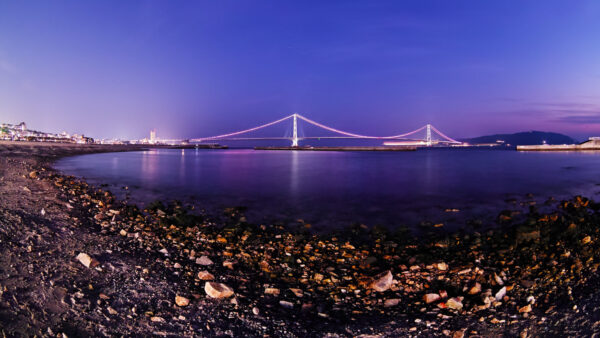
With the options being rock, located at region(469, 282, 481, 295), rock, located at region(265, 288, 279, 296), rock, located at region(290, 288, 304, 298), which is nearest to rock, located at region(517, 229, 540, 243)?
rock, located at region(469, 282, 481, 295)

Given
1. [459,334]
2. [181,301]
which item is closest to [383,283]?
[459,334]

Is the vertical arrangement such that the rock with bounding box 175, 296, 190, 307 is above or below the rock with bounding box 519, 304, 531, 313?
above

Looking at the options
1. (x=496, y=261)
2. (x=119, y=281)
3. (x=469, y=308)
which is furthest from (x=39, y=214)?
(x=496, y=261)

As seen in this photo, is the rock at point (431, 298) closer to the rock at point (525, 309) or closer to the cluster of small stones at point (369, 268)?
the cluster of small stones at point (369, 268)

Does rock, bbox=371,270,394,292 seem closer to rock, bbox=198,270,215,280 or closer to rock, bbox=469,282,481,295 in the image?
rock, bbox=469,282,481,295

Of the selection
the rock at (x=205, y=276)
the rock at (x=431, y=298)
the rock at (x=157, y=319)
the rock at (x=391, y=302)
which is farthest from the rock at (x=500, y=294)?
the rock at (x=157, y=319)

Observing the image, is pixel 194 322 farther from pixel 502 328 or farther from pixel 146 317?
pixel 502 328
